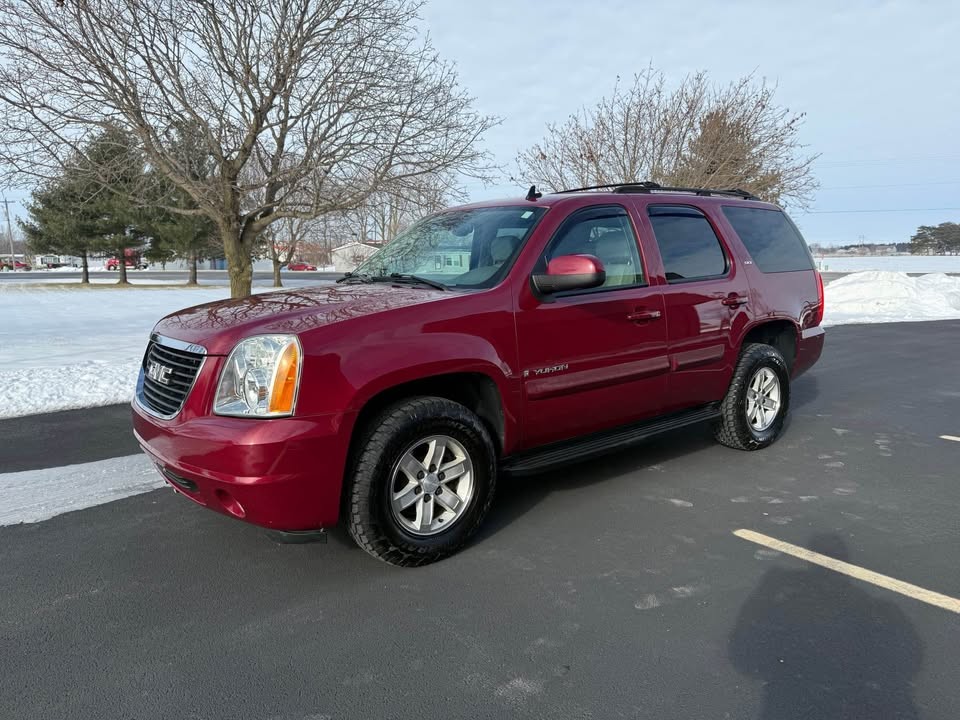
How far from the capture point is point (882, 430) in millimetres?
5727

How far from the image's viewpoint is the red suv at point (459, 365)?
282cm

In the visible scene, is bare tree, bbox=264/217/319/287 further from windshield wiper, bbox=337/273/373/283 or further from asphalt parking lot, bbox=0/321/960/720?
asphalt parking lot, bbox=0/321/960/720

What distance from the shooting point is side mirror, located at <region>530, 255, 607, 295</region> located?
3.41m

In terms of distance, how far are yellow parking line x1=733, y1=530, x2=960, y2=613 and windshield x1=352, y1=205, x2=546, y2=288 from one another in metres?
2.00

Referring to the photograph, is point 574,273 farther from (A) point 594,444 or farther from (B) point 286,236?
(B) point 286,236

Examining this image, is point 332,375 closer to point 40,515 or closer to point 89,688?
point 89,688

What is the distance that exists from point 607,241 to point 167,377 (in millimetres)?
2656

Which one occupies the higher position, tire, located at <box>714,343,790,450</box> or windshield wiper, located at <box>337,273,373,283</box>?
windshield wiper, located at <box>337,273,373,283</box>

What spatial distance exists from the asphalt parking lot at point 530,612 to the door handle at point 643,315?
1.13 meters

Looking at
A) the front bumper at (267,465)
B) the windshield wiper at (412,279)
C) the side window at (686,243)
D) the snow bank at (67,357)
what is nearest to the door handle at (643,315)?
the side window at (686,243)

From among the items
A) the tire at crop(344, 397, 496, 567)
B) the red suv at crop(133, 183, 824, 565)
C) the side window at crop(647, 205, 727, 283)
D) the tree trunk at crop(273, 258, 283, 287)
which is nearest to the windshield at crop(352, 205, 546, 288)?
the red suv at crop(133, 183, 824, 565)

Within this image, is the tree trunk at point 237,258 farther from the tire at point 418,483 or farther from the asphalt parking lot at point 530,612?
the tire at point 418,483

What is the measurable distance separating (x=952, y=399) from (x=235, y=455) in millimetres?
7432

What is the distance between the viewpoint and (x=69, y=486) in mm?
4348
